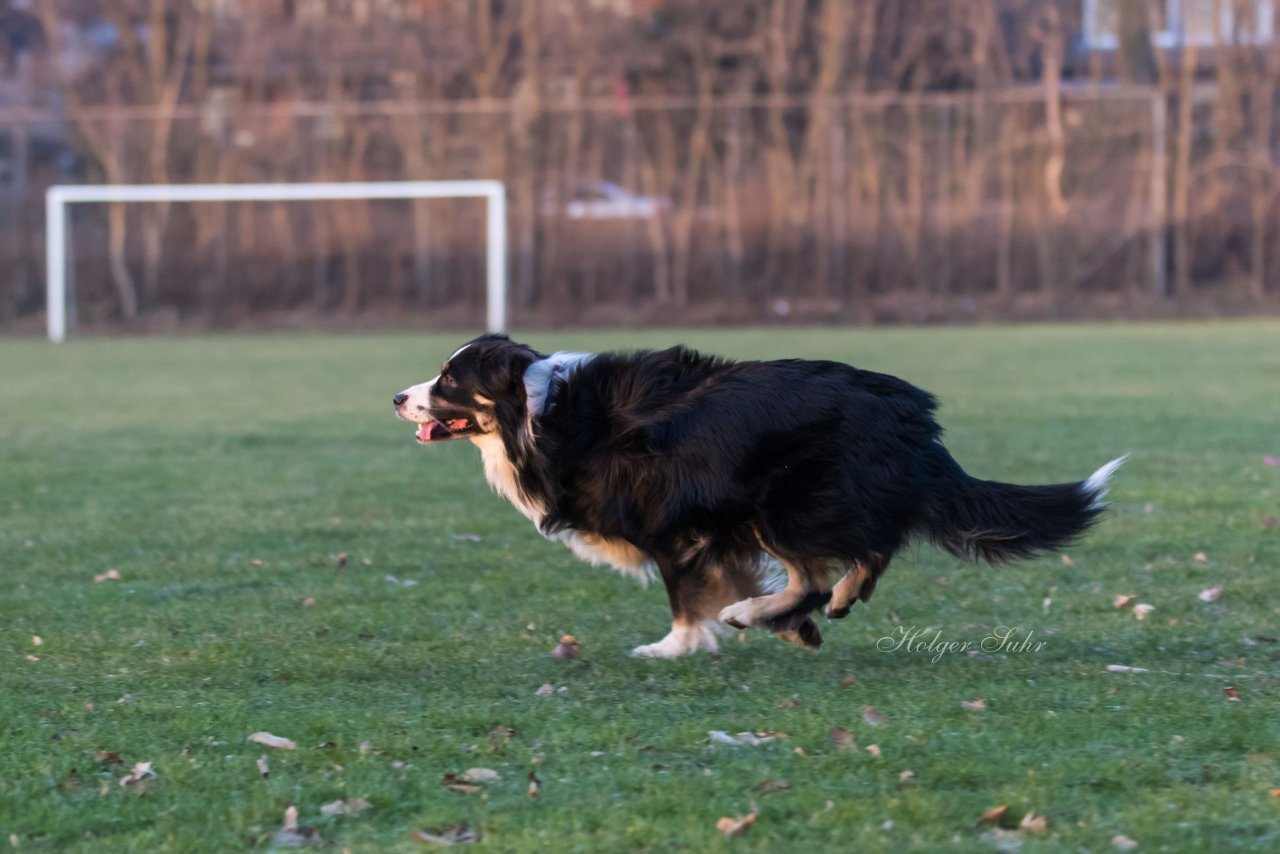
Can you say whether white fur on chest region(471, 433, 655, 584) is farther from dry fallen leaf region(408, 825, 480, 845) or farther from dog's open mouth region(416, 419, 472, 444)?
dry fallen leaf region(408, 825, 480, 845)

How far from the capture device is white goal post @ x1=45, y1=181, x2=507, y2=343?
82.8ft

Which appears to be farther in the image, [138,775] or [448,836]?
[138,775]

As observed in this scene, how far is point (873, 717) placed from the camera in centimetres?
434

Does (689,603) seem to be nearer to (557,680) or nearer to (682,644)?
(682,644)

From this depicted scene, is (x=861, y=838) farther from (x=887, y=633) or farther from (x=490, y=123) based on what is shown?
(x=490, y=123)

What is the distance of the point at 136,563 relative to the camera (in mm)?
7086

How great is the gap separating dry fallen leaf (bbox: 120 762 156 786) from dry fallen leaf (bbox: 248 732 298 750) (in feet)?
1.07

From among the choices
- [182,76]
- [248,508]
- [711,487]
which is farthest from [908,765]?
[182,76]

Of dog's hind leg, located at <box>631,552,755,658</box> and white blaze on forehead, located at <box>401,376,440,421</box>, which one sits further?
white blaze on forehead, located at <box>401,376,440,421</box>

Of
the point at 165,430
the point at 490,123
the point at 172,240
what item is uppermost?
the point at 490,123

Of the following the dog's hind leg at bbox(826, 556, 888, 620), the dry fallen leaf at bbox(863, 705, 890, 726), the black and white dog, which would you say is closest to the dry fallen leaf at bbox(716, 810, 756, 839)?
the dry fallen leaf at bbox(863, 705, 890, 726)

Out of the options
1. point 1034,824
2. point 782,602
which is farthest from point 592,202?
point 1034,824

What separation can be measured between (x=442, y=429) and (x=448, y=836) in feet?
7.90

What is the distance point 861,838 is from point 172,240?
25369 millimetres
